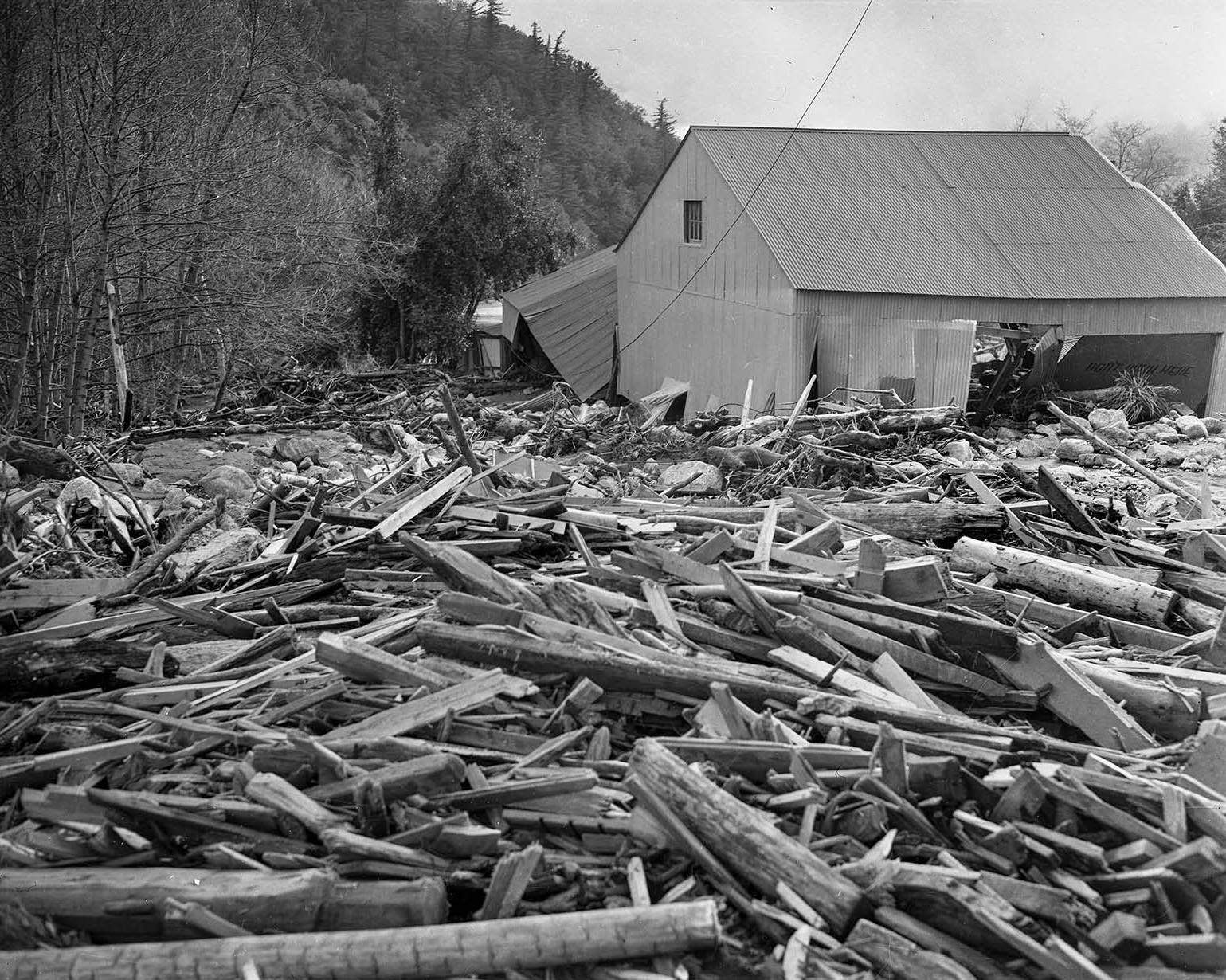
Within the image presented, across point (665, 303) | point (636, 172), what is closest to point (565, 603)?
point (665, 303)

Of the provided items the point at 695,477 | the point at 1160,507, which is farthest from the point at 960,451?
the point at 1160,507

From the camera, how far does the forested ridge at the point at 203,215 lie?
59.9 feet

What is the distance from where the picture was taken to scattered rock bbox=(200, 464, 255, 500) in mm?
12734

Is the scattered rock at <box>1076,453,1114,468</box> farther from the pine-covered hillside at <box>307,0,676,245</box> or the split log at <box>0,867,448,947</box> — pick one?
the pine-covered hillside at <box>307,0,676,245</box>

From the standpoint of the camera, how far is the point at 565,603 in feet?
17.7

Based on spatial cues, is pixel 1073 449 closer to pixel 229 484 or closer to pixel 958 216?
pixel 958 216

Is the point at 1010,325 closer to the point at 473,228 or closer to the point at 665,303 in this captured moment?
the point at 665,303

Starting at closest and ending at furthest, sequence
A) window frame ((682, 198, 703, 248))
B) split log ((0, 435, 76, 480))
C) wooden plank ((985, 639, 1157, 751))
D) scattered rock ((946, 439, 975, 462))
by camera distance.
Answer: wooden plank ((985, 639, 1157, 751))
split log ((0, 435, 76, 480))
scattered rock ((946, 439, 975, 462))
window frame ((682, 198, 703, 248))

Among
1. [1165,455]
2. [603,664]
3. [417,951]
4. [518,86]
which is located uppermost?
[518,86]

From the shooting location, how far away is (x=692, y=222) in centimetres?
2438

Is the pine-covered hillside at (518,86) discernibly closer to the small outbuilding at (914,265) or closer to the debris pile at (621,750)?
the small outbuilding at (914,265)

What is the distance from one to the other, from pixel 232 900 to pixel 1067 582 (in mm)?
4981

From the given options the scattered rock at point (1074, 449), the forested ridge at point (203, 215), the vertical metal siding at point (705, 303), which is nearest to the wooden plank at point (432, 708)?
the scattered rock at point (1074, 449)

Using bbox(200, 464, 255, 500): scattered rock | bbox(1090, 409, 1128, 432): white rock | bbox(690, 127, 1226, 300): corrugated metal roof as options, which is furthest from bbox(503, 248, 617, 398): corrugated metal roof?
bbox(200, 464, 255, 500): scattered rock
